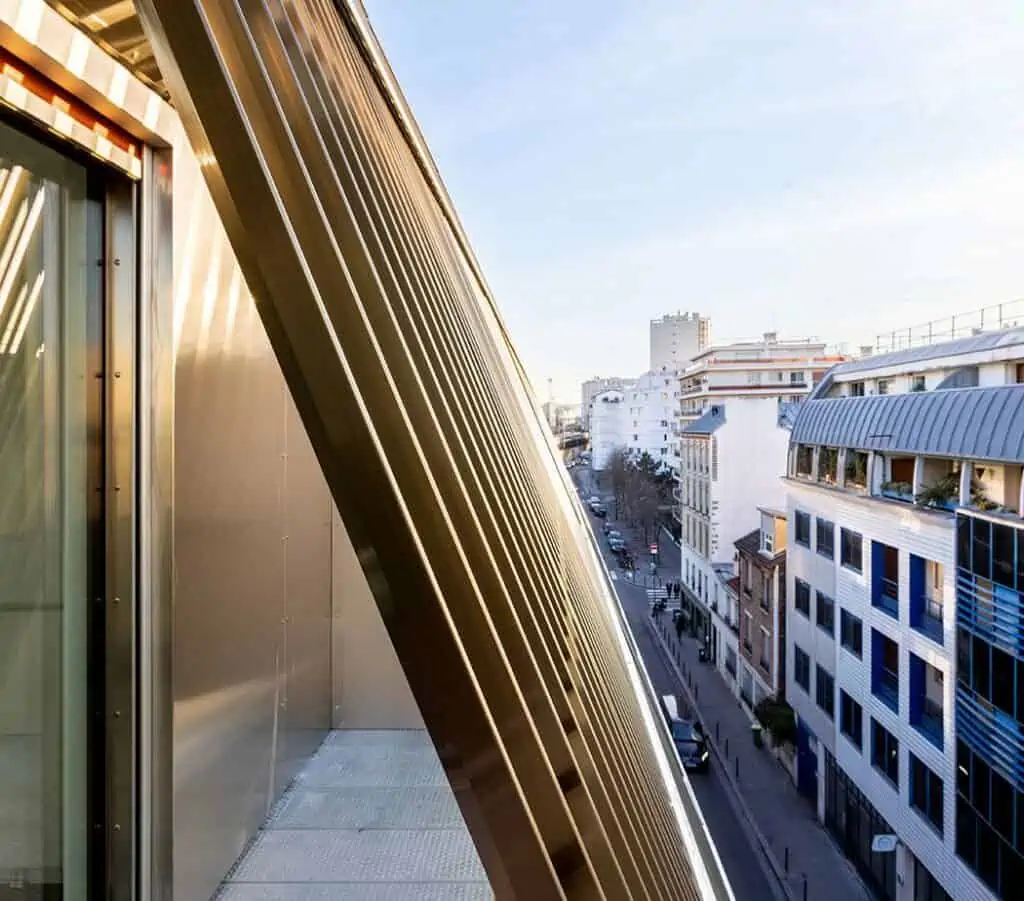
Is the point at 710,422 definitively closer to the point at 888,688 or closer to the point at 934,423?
the point at 934,423

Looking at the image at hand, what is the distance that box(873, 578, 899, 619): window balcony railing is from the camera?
1623 centimetres

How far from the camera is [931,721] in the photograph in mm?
14945

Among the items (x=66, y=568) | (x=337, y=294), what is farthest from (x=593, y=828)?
(x=66, y=568)

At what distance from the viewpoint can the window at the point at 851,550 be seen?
17.8 meters

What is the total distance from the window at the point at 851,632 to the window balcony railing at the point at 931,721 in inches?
95.1

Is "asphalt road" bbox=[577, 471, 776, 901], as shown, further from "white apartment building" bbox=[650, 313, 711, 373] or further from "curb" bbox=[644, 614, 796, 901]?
"white apartment building" bbox=[650, 313, 711, 373]

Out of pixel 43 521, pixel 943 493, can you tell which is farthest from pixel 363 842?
pixel 943 493

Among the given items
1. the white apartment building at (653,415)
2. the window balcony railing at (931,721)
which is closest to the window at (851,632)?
the window balcony railing at (931,721)

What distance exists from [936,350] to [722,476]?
13261 millimetres

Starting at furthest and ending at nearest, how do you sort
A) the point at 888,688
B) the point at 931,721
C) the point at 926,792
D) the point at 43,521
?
the point at 888,688 < the point at 931,721 < the point at 926,792 < the point at 43,521

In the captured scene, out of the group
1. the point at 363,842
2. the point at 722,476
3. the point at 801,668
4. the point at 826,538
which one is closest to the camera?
the point at 363,842

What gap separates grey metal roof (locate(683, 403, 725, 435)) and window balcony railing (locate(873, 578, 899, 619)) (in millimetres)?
14887

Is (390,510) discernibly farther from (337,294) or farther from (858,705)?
(858,705)

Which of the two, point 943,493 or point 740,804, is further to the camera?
point 740,804
